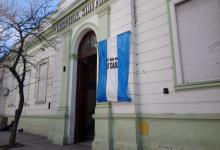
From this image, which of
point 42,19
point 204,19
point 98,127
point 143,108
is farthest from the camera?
point 42,19

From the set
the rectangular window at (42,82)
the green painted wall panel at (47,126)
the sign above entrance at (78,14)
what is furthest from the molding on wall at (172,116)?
the rectangular window at (42,82)

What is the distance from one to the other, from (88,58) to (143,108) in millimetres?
4580

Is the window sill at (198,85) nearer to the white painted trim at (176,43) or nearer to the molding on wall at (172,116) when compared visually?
the white painted trim at (176,43)

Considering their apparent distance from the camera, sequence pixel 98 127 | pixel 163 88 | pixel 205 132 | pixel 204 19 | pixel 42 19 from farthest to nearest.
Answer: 1. pixel 42 19
2. pixel 98 127
3. pixel 163 88
4. pixel 204 19
5. pixel 205 132

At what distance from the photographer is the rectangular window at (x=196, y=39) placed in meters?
5.02

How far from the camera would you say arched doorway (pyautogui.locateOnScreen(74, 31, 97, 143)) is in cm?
934

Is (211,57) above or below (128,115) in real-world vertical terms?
above

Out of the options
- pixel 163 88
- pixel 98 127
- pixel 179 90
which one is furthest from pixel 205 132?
pixel 98 127

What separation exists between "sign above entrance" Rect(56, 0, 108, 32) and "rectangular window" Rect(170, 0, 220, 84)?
3.47 m

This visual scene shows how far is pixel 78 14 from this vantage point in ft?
31.8

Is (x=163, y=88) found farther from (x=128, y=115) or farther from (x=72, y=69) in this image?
(x=72, y=69)

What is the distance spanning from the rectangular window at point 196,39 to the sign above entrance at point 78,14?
3466mm

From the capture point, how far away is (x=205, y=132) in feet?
15.7

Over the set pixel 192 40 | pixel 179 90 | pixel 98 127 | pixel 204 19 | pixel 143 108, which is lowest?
pixel 98 127
